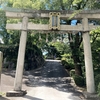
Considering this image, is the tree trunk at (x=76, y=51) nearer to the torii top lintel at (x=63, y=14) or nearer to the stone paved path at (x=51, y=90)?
the stone paved path at (x=51, y=90)

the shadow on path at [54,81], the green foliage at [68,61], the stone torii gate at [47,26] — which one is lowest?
the shadow on path at [54,81]

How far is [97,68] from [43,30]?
5755 mm

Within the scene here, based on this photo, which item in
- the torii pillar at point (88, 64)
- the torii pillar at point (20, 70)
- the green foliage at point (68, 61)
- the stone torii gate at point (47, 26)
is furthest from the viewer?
the green foliage at point (68, 61)

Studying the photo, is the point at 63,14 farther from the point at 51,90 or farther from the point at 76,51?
the point at 51,90

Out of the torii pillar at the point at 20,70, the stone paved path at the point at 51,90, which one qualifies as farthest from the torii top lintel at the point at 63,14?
the stone paved path at the point at 51,90

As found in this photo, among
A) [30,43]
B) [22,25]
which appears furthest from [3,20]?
[22,25]

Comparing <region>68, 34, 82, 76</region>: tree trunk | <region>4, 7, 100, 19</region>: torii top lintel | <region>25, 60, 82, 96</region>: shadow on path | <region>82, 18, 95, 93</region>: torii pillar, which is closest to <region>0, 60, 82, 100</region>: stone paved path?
<region>25, 60, 82, 96</region>: shadow on path

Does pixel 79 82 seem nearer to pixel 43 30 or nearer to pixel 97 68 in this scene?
pixel 97 68

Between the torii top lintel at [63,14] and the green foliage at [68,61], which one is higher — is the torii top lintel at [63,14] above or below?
above

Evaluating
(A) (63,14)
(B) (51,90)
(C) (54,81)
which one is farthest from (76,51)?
(A) (63,14)

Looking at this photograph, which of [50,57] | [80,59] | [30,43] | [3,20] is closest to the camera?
[80,59]

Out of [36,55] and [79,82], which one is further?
[36,55]

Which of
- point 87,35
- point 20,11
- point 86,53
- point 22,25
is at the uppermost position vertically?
point 20,11

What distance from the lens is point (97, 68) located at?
12.2m
